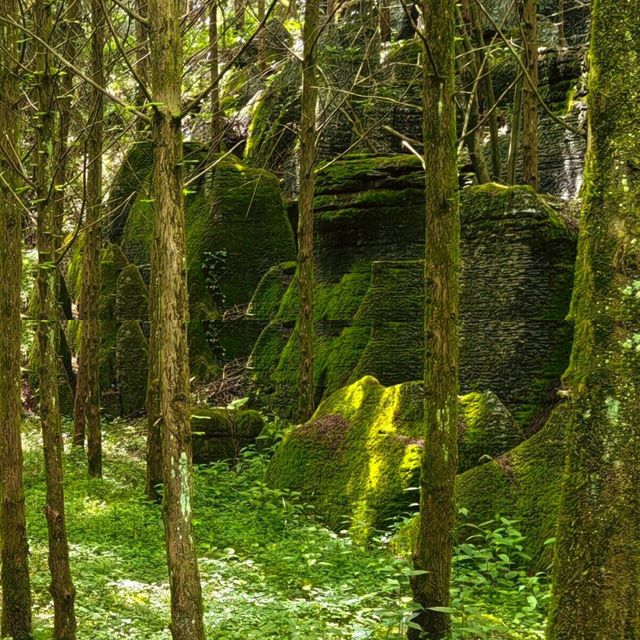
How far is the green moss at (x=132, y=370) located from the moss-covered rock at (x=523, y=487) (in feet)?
29.5

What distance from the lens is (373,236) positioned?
13547 mm

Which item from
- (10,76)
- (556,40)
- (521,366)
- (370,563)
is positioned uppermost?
(556,40)

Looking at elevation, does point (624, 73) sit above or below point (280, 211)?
below

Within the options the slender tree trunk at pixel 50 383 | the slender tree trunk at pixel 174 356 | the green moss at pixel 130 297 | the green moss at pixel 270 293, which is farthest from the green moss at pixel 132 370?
the slender tree trunk at pixel 174 356

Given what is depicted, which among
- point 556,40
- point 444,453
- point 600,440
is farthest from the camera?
point 556,40

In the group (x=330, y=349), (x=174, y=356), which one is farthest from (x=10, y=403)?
(x=330, y=349)

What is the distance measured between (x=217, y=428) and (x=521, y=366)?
4993mm

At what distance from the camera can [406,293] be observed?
12094mm

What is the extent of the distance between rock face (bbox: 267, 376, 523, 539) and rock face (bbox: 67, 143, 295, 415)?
6205 mm

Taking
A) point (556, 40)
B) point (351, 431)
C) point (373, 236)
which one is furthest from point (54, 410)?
point (556, 40)

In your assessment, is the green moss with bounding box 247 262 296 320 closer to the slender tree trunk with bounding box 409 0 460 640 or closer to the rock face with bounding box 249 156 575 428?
the rock face with bounding box 249 156 575 428

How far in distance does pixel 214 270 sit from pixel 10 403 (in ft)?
38.6

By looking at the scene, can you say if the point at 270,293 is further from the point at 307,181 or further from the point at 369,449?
the point at 369,449

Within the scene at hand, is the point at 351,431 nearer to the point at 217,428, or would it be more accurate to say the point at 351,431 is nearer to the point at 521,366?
the point at 521,366
